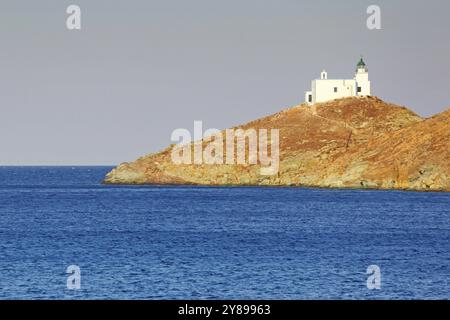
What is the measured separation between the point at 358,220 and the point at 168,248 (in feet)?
122

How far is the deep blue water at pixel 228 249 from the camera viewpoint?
172 ft

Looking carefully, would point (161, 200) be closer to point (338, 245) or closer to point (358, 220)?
point (358, 220)

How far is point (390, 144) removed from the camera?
193 m

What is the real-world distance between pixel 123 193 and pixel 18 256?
112 meters

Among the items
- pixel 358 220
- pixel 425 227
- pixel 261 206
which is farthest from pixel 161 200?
pixel 425 227

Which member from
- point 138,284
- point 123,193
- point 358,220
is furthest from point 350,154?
point 138,284

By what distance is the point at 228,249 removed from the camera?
75.5 m

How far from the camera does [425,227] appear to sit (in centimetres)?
9725

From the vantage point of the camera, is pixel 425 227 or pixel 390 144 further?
pixel 390 144

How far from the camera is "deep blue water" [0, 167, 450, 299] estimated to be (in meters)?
52.4

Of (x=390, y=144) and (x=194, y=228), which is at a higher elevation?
(x=390, y=144)
